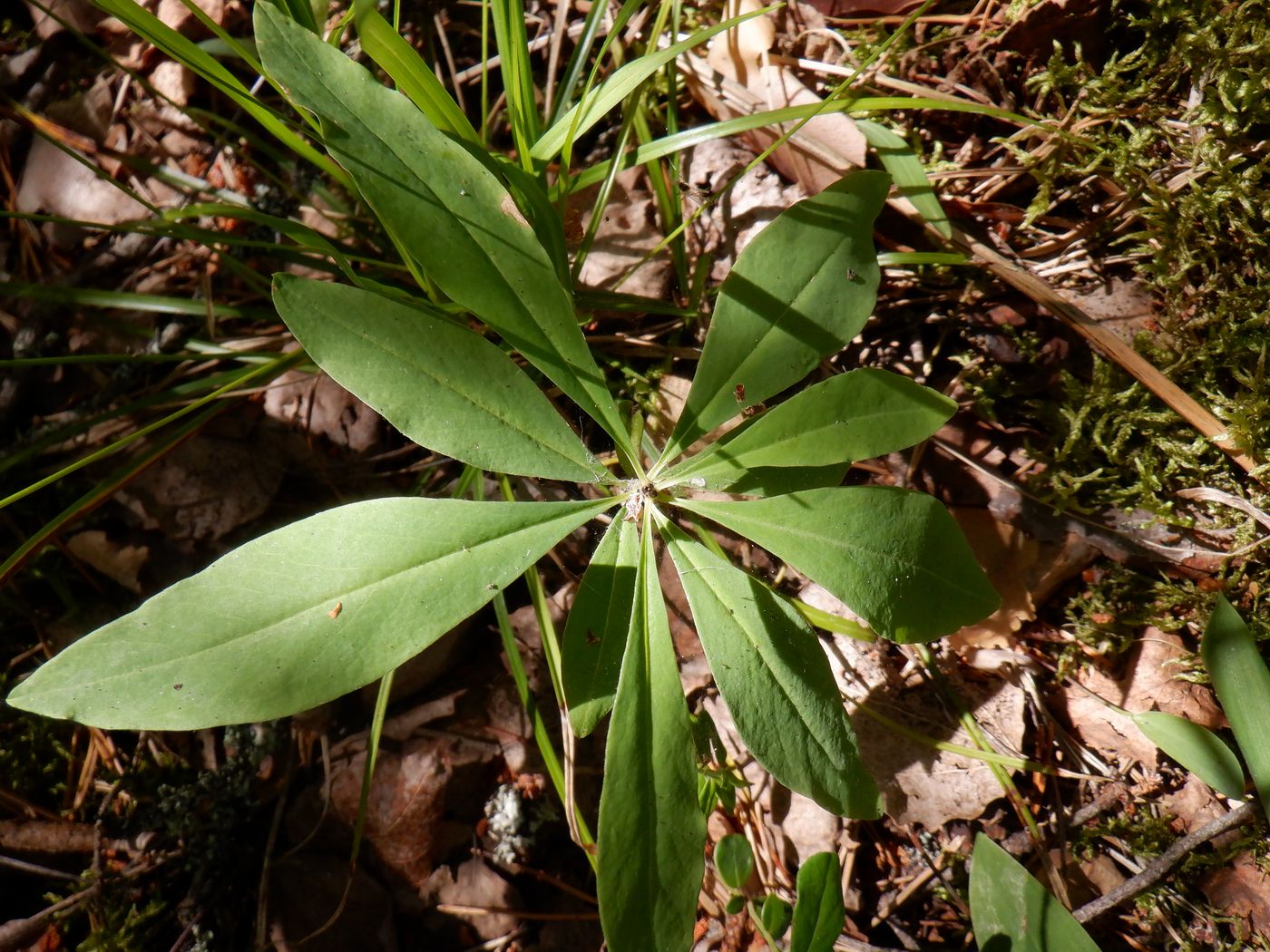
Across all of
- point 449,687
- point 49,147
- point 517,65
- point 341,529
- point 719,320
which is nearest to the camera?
point 341,529

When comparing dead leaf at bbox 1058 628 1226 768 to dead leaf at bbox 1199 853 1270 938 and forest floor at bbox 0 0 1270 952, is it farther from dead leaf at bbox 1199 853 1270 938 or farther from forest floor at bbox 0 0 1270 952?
dead leaf at bbox 1199 853 1270 938

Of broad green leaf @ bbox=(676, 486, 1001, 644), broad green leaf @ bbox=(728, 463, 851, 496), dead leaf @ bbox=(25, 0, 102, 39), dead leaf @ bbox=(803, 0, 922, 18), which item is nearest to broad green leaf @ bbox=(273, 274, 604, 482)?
broad green leaf @ bbox=(728, 463, 851, 496)

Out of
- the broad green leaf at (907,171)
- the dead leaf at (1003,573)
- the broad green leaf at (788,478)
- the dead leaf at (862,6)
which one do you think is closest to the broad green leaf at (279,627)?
the broad green leaf at (788,478)

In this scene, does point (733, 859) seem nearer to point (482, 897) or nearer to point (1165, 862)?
point (482, 897)

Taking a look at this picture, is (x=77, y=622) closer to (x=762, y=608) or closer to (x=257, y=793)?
(x=257, y=793)

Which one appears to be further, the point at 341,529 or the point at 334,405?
the point at 334,405

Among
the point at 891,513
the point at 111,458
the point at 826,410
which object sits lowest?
the point at 111,458

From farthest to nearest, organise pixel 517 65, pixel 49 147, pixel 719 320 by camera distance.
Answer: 1. pixel 49 147
2. pixel 517 65
3. pixel 719 320

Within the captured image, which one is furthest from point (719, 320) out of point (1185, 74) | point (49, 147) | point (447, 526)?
point (49, 147)
